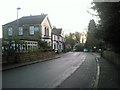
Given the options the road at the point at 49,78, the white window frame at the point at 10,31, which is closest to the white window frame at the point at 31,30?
the white window frame at the point at 10,31

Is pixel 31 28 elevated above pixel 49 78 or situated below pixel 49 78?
above

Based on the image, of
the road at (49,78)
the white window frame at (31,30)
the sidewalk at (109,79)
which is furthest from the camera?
the white window frame at (31,30)

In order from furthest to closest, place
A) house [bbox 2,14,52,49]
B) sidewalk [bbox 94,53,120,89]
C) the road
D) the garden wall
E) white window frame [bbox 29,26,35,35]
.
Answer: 1. white window frame [bbox 29,26,35,35]
2. house [bbox 2,14,52,49]
3. the garden wall
4. the road
5. sidewalk [bbox 94,53,120,89]

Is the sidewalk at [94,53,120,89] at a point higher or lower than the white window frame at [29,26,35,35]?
lower

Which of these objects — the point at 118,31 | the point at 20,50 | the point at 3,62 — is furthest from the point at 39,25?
the point at 118,31

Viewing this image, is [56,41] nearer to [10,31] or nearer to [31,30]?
[31,30]

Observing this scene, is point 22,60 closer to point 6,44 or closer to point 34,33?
point 6,44

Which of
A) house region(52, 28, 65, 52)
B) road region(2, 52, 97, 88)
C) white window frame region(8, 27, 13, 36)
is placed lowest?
road region(2, 52, 97, 88)

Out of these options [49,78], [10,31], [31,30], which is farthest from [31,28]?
[49,78]

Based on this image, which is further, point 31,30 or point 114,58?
point 31,30

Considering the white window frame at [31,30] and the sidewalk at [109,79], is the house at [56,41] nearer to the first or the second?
the white window frame at [31,30]

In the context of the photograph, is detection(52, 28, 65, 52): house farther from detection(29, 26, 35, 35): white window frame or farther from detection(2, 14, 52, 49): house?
detection(29, 26, 35, 35): white window frame

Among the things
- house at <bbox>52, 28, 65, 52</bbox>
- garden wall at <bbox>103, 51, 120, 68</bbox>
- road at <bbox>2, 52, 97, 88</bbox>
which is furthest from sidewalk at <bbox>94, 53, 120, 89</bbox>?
house at <bbox>52, 28, 65, 52</bbox>

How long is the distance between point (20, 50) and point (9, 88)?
13.6 m
